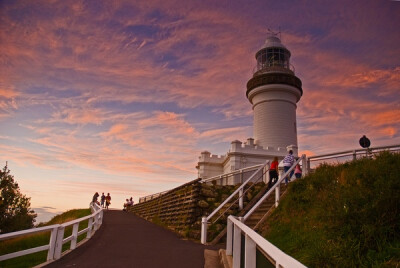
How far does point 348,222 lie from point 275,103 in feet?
78.7

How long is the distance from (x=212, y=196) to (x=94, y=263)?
763cm

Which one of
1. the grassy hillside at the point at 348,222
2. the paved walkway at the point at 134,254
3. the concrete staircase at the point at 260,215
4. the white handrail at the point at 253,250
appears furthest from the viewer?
the concrete staircase at the point at 260,215

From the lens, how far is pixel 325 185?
31.5 feet

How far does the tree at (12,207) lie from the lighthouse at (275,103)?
28567 mm

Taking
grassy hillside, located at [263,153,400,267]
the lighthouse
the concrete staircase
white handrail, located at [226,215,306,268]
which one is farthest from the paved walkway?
the lighthouse

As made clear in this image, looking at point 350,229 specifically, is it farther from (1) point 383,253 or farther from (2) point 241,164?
(2) point 241,164

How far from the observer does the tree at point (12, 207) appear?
3466 cm

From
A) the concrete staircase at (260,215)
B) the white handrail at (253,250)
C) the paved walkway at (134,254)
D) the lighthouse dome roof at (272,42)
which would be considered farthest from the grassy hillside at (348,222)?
the lighthouse dome roof at (272,42)

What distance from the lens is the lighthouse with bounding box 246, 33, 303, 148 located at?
93.7 ft

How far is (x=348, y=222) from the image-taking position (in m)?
6.11

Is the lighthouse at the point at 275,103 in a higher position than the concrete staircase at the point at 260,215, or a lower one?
higher

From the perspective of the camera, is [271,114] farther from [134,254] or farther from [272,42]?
[134,254]

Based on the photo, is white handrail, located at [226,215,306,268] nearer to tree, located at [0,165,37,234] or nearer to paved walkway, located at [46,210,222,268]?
paved walkway, located at [46,210,222,268]

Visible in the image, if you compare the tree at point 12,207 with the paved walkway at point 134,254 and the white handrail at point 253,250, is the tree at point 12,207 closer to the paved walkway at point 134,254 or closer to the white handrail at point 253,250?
the paved walkway at point 134,254
